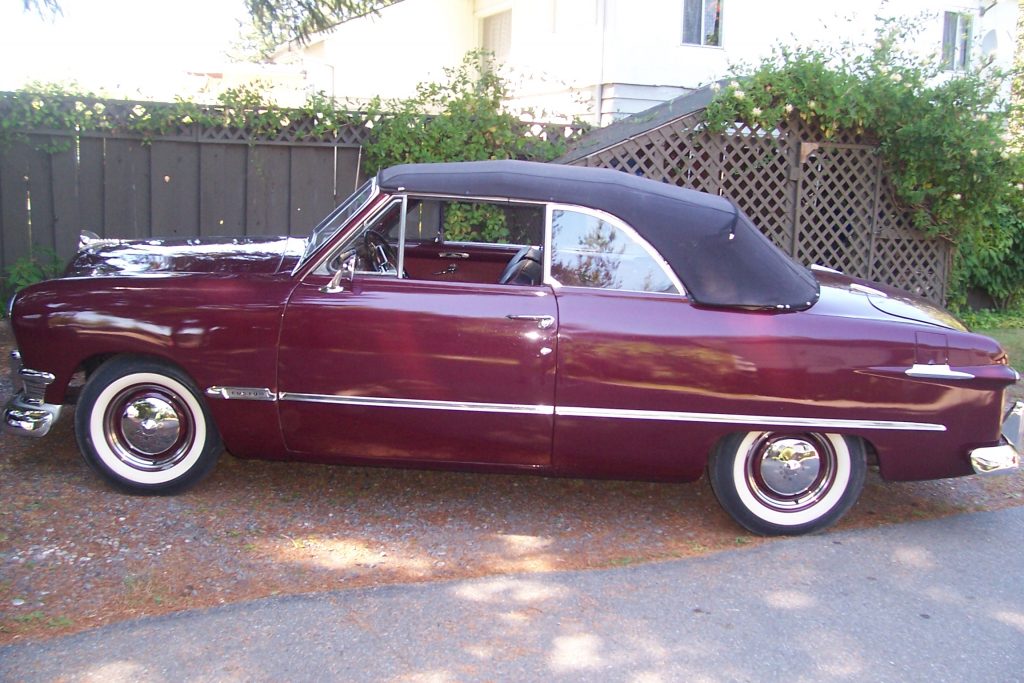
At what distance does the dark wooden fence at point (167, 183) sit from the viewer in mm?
8852

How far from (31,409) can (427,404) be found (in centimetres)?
208

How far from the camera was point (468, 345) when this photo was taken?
465 cm

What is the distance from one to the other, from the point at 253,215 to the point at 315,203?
1.99ft

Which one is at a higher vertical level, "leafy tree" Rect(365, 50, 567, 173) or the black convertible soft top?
"leafy tree" Rect(365, 50, 567, 173)

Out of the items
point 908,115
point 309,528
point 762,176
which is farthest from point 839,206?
point 309,528

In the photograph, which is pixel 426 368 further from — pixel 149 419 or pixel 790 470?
pixel 790 470

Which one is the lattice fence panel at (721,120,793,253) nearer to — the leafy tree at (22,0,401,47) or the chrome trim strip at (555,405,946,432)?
the leafy tree at (22,0,401,47)

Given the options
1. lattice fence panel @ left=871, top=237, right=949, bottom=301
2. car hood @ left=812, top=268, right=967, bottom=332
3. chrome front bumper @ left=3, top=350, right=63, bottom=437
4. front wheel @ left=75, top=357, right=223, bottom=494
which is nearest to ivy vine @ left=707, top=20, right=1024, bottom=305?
lattice fence panel @ left=871, top=237, right=949, bottom=301

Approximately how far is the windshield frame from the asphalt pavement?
1753 mm

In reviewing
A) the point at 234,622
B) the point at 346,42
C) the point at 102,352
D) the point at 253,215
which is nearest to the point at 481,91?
the point at 253,215

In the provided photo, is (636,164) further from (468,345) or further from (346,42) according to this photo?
(346,42)

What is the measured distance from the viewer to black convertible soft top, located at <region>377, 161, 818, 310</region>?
15.5 feet

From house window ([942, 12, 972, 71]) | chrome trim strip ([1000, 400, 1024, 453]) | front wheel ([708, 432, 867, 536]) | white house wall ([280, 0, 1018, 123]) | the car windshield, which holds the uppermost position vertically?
house window ([942, 12, 972, 71])

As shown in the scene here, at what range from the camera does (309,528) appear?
4.75 meters
